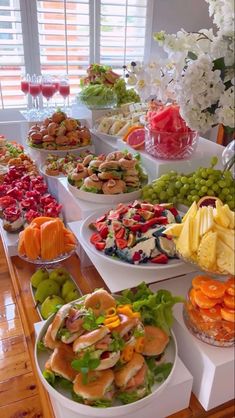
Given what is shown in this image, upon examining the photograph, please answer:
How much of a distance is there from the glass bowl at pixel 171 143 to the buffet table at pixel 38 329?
0.04 metres

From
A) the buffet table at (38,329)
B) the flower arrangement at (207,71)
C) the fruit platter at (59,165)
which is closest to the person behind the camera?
the buffet table at (38,329)

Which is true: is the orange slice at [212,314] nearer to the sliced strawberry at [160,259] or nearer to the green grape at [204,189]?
the sliced strawberry at [160,259]

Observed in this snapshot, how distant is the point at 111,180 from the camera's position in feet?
4.09

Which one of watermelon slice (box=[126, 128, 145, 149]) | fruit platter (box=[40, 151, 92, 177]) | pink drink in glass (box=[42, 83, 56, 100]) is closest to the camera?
watermelon slice (box=[126, 128, 145, 149])

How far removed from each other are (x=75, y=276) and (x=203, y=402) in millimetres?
580

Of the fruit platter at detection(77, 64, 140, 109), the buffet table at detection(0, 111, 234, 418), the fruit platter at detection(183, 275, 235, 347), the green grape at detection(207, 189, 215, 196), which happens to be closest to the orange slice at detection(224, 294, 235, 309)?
the fruit platter at detection(183, 275, 235, 347)

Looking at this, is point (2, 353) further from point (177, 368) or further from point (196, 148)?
point (196, 148)

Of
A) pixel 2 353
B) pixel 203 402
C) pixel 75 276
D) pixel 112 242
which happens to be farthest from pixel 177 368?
pixel 2 353

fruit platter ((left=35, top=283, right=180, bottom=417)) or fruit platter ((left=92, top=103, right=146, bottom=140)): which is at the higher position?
fruit platter ((left=92, top=103, right=146, bottom=140))

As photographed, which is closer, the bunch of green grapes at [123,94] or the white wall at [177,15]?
the bunch of green grapes at [123,94]

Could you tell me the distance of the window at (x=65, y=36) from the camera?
8.85 feet

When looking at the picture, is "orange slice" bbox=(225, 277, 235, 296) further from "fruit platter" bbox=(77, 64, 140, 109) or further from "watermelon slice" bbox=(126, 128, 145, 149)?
"fruit platter" bbox=(77, 64, 140, 109)

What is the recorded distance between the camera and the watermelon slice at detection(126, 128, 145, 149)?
1.45 meters

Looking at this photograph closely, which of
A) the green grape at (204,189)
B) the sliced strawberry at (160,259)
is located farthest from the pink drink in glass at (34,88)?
the sliced strawberry at (160,259)
